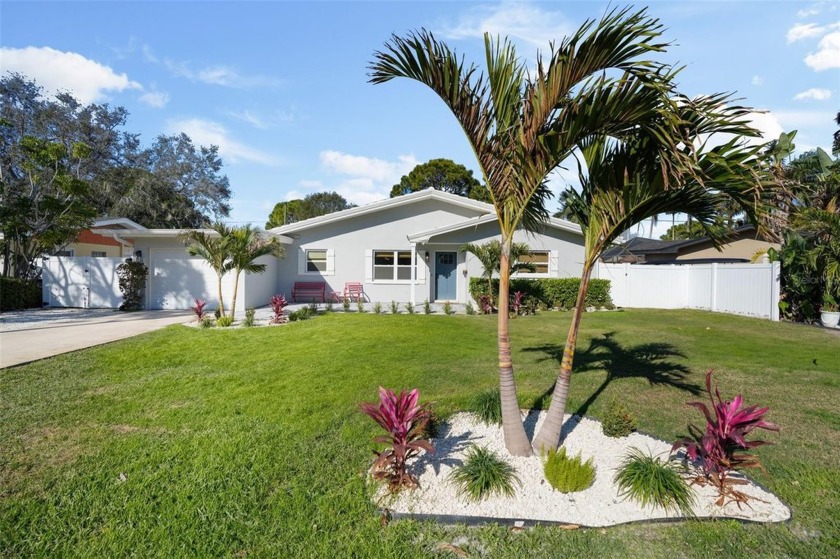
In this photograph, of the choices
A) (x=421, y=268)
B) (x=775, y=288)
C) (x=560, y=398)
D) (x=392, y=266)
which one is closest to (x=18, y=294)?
(x=392, y=266)

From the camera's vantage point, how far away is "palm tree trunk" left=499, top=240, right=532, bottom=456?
361 cm

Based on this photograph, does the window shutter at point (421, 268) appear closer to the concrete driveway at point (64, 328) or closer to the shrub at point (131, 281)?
the concrete driveway at point (64, 328)

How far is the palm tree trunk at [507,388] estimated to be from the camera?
361 centimetres

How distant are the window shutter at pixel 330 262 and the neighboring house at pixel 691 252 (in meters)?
12.9

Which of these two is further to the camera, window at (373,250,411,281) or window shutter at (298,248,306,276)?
window at (373,250,411,281)

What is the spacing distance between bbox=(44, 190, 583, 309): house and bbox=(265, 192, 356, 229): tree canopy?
3199 centimetres

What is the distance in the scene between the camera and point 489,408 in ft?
14.8

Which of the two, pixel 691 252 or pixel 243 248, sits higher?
pixel 691 252

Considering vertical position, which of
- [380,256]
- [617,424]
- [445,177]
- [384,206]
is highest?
[445,177]

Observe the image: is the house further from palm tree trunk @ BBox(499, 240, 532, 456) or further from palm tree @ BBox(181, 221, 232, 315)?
palm tree trunk @ BBox(499, 240, 532, 456)

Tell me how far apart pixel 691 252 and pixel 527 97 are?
2671 centimetres

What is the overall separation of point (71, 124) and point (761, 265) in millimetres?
32179

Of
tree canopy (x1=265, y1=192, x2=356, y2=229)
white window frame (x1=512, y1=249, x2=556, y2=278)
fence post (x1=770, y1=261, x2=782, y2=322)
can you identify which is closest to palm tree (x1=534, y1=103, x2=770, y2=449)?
fence post (x1=770, y1=261, x2=782, y2=322)

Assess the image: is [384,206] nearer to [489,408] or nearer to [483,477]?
[489,408]
